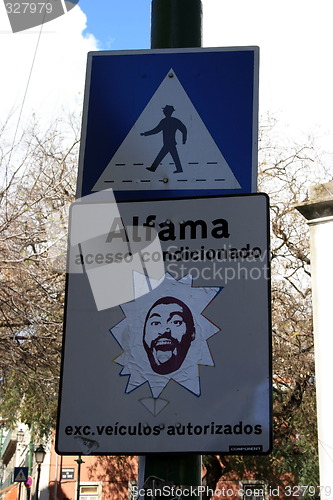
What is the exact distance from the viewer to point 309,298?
48.0 feet

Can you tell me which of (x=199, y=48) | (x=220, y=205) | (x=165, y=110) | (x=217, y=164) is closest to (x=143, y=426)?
(x=220, y=205)

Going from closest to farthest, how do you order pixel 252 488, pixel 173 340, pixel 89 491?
pixel 173 340
pixel 252 488
pixel 89 491

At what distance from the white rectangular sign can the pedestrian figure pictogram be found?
0.96 ft

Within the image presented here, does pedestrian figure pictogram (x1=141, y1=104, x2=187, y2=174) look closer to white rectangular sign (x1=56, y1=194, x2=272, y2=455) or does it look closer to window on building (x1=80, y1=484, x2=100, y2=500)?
white rectangular sign (x1=56, y1=194, x2=272, y2=455)

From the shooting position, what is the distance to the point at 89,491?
109 ft

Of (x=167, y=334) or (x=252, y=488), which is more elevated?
(x=167, y=334)

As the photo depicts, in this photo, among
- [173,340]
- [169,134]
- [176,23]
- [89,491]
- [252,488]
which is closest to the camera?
[173,340]

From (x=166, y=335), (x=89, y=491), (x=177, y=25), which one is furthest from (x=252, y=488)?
(x=166, y=335)

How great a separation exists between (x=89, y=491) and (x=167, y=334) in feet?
110

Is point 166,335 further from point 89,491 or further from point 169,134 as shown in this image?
point 89,491

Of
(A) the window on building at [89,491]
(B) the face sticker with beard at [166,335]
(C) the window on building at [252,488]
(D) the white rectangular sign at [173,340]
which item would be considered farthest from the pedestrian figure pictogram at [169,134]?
(A) the window on building at [89,491]

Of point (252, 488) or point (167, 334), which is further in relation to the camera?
point (252, 488)

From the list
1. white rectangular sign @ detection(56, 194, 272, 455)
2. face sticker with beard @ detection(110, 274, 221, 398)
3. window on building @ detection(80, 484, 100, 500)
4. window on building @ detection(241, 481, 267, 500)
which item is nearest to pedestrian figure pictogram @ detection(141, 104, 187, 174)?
white rectangular sign @ detection(56, 194, 272, 455)

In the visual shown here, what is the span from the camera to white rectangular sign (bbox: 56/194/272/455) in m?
1.77
